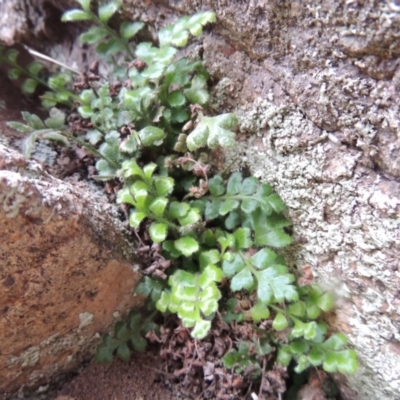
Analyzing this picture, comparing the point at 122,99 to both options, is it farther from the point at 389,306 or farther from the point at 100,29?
the point at 389,306

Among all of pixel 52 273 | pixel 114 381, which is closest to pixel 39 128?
pixel 52 273

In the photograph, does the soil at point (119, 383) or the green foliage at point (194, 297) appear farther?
the soil at point (119, 383)

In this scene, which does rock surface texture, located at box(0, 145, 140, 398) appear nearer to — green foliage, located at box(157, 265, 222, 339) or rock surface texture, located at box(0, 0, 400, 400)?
green foliage, located at box(157, 265, 222, 339)

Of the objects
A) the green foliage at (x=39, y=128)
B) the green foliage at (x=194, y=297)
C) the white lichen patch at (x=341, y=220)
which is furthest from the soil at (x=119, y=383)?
the green foliage at (x=39, y=128)

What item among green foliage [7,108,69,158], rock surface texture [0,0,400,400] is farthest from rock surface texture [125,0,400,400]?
green foliage [7,108,69,158]

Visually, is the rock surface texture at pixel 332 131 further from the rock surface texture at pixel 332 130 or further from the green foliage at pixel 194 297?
the green foliage at pixel 194 297

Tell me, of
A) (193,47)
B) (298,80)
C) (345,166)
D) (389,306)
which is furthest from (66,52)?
(389,306)
